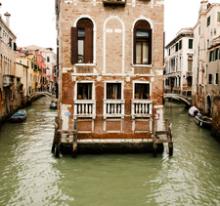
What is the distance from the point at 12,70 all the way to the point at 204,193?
82.6ft

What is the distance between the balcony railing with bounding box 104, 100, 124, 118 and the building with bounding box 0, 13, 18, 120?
11.8 metres

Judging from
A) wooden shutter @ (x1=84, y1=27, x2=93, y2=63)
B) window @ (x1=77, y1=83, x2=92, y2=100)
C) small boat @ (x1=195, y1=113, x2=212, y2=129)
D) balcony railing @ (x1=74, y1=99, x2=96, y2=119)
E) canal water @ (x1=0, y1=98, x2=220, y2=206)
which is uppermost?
wooden shutter @ (x1=84, y1=27, x2=93, y2=63)

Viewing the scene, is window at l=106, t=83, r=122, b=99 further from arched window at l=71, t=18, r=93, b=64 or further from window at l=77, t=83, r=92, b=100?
arched window at l=71, t=18, r=93, b=64

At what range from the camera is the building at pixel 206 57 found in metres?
26.6

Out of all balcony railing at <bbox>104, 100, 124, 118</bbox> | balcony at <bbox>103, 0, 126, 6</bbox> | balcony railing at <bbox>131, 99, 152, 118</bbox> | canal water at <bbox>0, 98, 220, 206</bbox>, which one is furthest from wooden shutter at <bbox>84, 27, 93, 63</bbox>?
canal water at <bbox>0, 98, 220, 206</bbox>

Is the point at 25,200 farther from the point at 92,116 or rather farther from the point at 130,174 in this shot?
the point at 92,116

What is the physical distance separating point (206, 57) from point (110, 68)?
17.1 m

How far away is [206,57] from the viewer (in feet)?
98.2

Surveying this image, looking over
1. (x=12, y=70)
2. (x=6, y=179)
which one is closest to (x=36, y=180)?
(x=6, y=179)

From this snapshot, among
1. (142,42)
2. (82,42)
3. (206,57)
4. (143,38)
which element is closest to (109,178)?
(82,42)

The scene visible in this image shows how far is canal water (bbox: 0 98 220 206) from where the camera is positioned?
34.8 feet

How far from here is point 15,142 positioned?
18.9 m

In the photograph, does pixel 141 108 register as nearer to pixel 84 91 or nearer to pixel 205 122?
pixel 84 91

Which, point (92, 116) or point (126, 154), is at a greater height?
point (92, 116)
